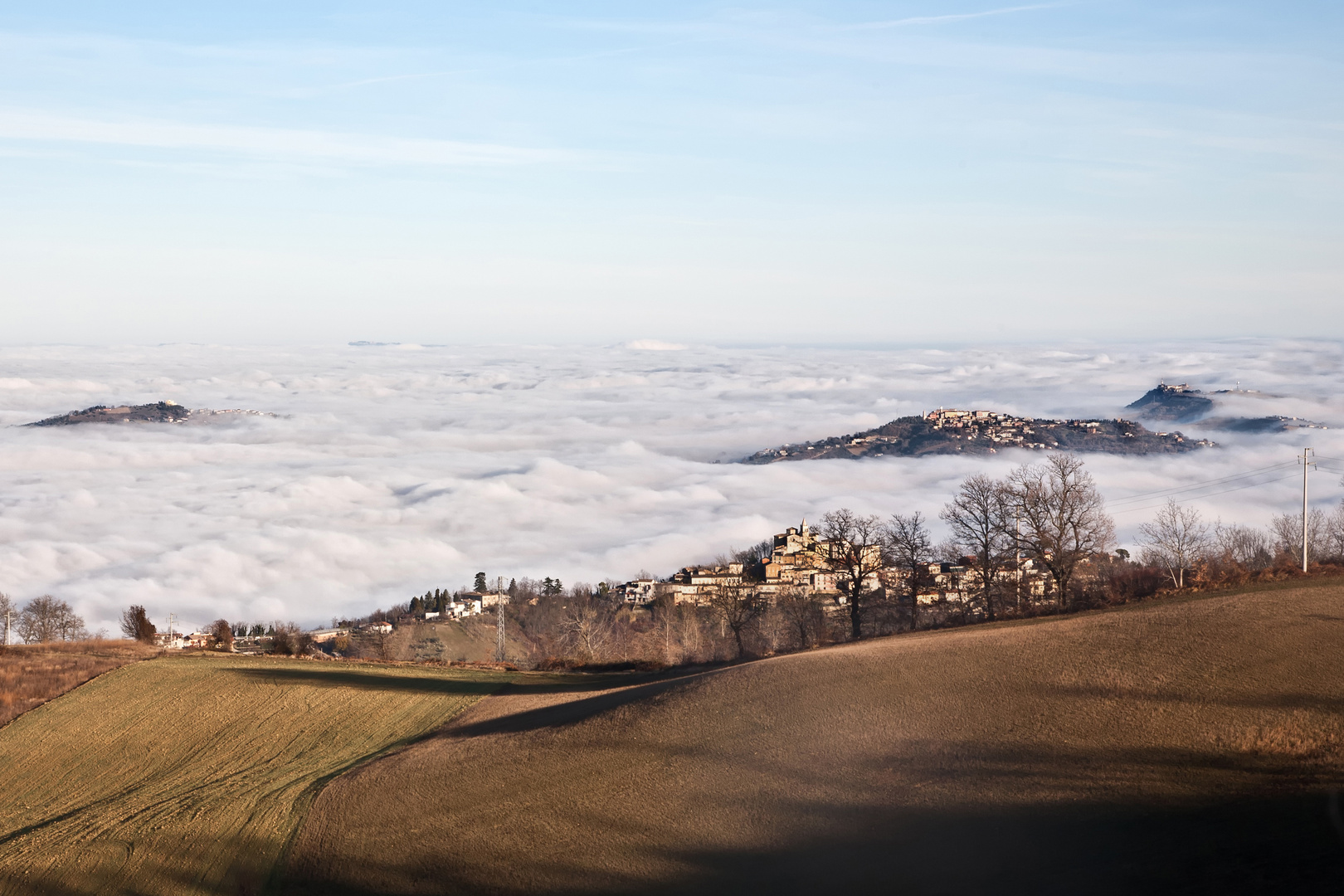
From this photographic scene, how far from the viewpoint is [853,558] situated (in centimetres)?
5191

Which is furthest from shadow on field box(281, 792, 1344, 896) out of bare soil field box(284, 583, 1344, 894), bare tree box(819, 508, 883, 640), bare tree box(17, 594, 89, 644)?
bare tree box(17, 594, 89, 644)

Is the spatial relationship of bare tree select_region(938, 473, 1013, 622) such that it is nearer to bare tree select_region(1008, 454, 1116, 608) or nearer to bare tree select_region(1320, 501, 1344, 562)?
bare tree select_region(1008, 454, 1116, 608)

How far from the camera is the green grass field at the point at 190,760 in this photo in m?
21.6

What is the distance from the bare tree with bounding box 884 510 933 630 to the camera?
50.6 meters

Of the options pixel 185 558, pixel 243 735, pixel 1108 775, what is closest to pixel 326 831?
pixel 243 735

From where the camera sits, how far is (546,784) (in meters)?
23.7

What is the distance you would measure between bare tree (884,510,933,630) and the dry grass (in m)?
37.4

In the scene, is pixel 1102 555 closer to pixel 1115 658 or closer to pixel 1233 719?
pixel 1115 658

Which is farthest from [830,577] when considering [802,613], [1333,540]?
[1333,540]

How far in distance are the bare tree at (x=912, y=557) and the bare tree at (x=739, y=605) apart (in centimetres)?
910

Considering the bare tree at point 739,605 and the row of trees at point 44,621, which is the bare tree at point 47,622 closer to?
the row of trees at point 44,621

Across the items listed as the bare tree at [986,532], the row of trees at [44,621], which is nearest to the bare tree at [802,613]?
the bare tree at [986,532]

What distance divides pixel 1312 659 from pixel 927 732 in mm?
9257

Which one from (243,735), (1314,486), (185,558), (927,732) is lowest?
(185,558)
